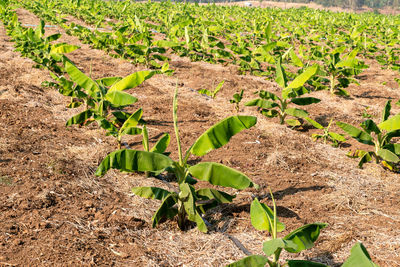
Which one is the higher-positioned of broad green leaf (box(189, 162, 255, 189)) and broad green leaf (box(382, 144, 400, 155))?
broad green leaf (box(189, 162, 255, 189))

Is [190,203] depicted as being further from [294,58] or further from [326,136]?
[294,58]

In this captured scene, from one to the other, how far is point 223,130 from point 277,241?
108 centimetres

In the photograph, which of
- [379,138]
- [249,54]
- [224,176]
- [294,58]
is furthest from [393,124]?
[249,54]

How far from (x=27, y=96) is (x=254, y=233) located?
5222 millimetres

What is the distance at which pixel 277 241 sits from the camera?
6.78 ft

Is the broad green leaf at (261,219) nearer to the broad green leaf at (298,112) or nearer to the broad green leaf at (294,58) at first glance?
the broad green leaf at (298,112)

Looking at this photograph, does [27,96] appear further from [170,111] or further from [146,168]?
[146,168]

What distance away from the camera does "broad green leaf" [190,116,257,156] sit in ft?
9.41

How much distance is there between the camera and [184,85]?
8695 mm

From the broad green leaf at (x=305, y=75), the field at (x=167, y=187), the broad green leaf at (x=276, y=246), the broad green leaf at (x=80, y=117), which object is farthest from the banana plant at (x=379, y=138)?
the broad green leaf at (x=80, y=117)

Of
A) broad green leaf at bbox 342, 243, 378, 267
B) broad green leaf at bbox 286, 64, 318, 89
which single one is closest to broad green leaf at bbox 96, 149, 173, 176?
broad green leaf at bbox 342, 243, 378, 267

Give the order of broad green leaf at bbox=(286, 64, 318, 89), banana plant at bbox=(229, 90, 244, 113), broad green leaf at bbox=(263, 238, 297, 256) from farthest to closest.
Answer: banana plant at bbox=(229, 90, 244, 113) → broad green leaf at bbox=(286, 64, 318, 89) → broad green leaf at bbox=(263, 238, 297, 256)

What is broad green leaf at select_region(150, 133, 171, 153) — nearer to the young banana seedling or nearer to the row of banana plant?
the young banana seedling

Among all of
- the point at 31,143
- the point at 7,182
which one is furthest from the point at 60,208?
the point at 31,143
